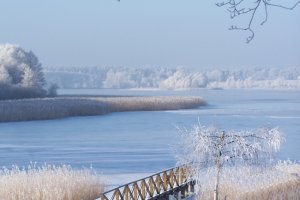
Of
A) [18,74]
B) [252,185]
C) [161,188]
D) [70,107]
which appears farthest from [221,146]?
[18,74]

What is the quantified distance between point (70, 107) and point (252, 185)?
23.4m

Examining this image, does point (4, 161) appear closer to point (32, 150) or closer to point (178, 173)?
point (32, 150)

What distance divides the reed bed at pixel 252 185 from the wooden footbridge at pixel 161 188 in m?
0.59

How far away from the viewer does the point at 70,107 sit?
33219 millimetres

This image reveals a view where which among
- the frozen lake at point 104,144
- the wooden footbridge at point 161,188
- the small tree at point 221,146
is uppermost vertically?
the small tree at point 221,146

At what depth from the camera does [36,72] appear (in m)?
49.5

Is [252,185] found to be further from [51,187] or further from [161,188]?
[51,187]

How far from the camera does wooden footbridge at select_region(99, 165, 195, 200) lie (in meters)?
9.57

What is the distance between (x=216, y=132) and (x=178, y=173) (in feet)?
5.46

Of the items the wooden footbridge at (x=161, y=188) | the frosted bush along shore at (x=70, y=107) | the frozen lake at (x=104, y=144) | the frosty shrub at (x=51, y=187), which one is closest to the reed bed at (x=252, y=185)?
the wooden footbridge at (x=161, y=188)

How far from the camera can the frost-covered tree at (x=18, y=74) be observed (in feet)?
148

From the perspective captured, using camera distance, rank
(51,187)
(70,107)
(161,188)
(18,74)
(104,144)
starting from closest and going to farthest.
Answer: (51,187) < (161,188) < (104,144) < (70,107) < (18,74)

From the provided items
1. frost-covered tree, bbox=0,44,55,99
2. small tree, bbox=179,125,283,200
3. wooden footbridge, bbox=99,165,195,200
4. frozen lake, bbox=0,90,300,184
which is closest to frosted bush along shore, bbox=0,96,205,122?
frozen lake, bbox=0,90,300,184

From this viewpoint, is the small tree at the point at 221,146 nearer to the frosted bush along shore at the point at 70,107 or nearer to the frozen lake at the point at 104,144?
the frozen lake at the point at 104,144
